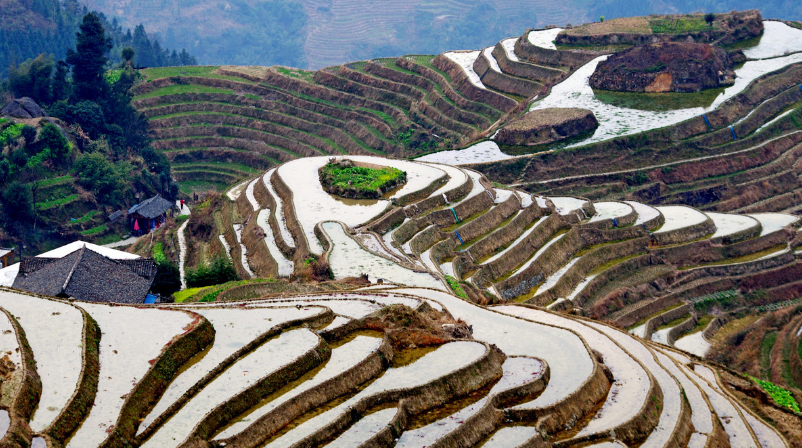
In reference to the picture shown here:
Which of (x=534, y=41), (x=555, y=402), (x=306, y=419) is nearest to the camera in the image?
(x=306, y=419)

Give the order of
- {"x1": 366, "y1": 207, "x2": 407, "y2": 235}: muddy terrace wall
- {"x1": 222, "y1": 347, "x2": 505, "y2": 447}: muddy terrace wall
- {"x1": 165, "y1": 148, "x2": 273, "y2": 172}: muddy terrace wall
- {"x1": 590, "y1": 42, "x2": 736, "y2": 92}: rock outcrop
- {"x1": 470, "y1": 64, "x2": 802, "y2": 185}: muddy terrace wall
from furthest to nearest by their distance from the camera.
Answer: {"x1": 165, "y1": 148, "x2": 273, "y2": 172}: muddy terrace wall → {"x1": 590, "y1": 42, "x2": 736, "y2": 92}: rock outcrop → {"x1": 470, "y1": 64, "x2": 802, "y2": 185}: muddy terrace wall → {"x1": 366, "y1": 207, "x2": 407, "y2": 235}: muddy terrace wall → {"x1": 222, "y1": 347, "x2": 505, "y2": 447}: muddy terrace wall

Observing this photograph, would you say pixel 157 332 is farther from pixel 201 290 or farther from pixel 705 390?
pixel 705 390

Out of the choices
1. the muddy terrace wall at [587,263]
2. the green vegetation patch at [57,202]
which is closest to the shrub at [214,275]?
the muddy terrace wall at [587,263]

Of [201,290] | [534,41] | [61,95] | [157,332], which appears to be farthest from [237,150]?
[157,332]

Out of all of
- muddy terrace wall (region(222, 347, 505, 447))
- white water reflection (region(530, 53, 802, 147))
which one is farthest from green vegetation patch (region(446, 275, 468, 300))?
white water reflection (region(530, 53, 802, 147))

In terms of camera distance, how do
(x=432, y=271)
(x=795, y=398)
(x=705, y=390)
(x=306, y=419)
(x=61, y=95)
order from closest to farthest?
(x=306, y=419) < (x=705, y=390) < (x=795, y=398) < (x=432, y=271) < (x=61, y=95)

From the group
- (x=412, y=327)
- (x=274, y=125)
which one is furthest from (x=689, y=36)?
(x=412, y=327)

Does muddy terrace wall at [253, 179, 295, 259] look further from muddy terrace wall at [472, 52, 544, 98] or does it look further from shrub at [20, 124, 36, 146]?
muddy terrace wall at [472, 52, 544, 98]
